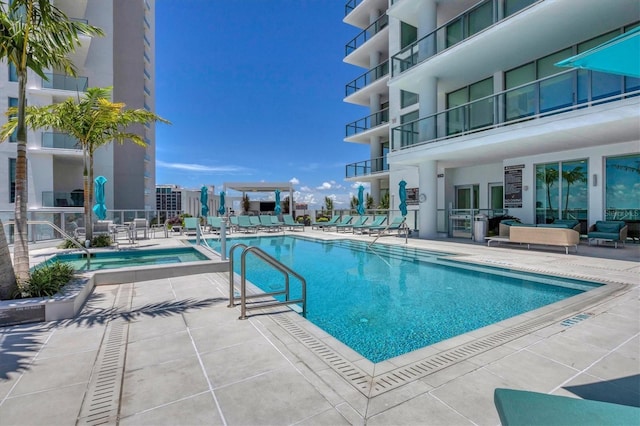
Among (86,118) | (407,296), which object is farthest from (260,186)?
(407,296)

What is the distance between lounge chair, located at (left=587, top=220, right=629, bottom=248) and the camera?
31.1 feet

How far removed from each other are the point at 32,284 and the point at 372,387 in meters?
4.84

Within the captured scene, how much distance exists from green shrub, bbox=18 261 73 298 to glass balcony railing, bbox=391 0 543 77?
12710mm

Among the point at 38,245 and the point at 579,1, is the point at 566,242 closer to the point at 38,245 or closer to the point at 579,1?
the point at 579,1

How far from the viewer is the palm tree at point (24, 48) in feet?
14.2

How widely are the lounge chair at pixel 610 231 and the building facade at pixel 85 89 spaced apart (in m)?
18.0

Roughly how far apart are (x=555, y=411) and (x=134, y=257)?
35.5 ft

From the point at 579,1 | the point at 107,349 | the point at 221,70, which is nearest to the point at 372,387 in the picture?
the point at 107,349

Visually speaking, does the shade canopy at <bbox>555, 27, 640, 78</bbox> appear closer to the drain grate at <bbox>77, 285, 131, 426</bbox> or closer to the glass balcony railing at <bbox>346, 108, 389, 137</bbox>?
the drain grate at <bbox>77, 285, 131, 426</bbox>

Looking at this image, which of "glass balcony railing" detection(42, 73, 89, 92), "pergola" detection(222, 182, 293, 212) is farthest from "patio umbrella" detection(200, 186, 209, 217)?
"pergola" detection(222, 182, 293, 212)

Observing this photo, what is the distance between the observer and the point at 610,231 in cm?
973

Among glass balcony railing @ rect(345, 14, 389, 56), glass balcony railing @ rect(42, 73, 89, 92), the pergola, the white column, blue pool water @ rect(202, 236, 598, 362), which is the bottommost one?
blue pool water @ rect(202, 236, 598, 362)

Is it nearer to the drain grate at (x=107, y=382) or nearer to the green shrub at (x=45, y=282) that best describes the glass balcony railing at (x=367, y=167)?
the green shrub at (x=45, y=282)

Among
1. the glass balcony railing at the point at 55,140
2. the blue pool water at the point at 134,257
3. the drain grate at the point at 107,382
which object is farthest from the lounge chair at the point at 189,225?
the drain grate at the point at 107,382
